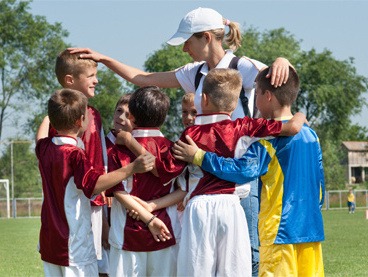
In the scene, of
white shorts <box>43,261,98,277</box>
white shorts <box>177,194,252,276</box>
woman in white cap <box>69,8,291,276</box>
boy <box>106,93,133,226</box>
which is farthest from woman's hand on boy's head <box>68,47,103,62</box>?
white shorts <box>43,261,98,277</box>

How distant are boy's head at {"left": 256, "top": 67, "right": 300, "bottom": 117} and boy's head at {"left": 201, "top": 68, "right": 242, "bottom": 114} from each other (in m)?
0.33

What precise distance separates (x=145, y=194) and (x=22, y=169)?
220 ft

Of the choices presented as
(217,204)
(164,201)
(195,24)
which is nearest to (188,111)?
(195,24)

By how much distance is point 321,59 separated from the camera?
79.9m

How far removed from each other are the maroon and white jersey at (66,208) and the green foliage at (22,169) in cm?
6407

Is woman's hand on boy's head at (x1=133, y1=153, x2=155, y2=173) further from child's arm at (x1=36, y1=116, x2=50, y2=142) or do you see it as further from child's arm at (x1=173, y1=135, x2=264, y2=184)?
child's arm at (x1=36, y1=116, x2=50, y2=142)

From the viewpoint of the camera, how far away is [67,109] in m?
5.95

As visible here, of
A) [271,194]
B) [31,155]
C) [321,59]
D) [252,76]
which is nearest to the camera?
[271,194]

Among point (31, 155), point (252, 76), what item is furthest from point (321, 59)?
point (252, 76)

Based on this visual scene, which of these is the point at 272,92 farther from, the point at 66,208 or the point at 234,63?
the point at 66,208

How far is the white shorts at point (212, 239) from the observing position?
19.1 ft

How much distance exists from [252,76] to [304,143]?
71 centimetres

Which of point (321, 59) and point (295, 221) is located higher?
point (321, 59)

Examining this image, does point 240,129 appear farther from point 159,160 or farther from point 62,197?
point 62,197
